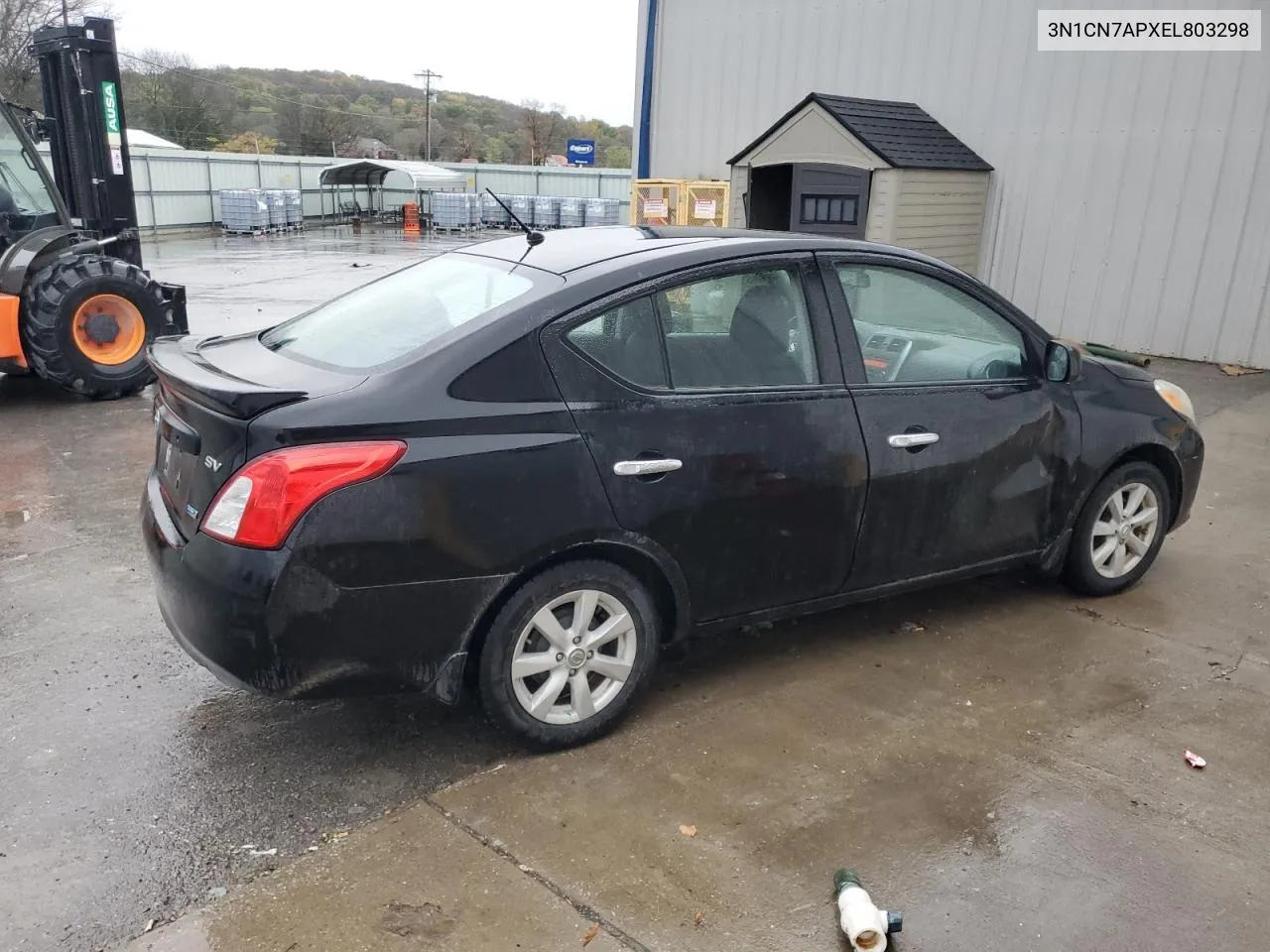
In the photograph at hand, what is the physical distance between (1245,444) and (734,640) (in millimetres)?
5576

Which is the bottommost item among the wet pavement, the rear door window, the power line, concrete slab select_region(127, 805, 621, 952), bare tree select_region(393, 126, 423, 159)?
the wet pavement

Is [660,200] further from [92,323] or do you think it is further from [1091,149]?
[92,323]

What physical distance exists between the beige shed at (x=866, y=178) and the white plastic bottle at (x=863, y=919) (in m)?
8.69

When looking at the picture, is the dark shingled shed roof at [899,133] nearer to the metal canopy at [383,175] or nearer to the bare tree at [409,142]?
the metal canopy at [383,175]

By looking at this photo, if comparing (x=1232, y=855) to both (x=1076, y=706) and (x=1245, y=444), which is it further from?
(x=1245, y=444)

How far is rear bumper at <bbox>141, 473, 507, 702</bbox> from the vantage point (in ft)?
9.23

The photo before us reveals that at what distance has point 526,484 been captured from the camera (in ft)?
10.0

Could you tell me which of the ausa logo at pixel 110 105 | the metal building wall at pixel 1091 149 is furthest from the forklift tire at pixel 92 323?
the metal building wall at pixel 1091 149

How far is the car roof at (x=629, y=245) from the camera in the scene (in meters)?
3.58

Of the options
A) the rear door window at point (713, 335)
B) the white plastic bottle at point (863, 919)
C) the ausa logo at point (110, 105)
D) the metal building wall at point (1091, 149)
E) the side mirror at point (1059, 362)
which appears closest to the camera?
the white plastic bottle at point (863, 919)

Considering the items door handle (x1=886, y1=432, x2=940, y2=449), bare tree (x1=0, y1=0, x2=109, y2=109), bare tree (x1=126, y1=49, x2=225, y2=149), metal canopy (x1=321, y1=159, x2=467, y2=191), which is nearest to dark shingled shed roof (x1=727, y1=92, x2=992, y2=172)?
door handle (x1=886, y1=432, x2=940, y2=449)

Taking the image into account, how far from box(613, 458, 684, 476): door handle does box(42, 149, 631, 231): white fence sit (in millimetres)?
21265

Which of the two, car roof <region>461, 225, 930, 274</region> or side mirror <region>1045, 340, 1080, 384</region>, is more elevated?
car roof <region>461, 225, 930, 274</region>

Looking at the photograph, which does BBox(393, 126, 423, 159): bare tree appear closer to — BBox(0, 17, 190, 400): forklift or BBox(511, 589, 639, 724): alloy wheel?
BBox(0, 17, 190, 400): forklift
